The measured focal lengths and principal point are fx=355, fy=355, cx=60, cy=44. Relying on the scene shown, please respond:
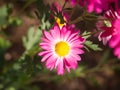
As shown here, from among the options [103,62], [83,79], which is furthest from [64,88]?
[103,62]

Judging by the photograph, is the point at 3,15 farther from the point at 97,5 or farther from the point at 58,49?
the point at 97,5

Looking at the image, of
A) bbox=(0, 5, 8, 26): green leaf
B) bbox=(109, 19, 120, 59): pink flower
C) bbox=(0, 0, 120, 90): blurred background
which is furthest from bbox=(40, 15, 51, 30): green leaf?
bbox=(0, 5, 8, 26): green leaf

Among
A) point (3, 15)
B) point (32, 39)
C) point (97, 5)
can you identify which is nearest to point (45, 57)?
point (97, 5)

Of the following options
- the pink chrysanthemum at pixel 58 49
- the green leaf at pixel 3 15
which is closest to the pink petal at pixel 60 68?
the pink chrysanthemum at pixel 58 49

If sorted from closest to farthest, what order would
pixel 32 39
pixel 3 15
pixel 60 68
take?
1. pixel 60 68
2. pixel 32 39
3. pixel 3 15

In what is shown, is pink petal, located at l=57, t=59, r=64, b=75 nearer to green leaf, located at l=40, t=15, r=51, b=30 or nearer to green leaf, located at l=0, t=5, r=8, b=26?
green leaf, located at l=40, t=15, r=51, b=30

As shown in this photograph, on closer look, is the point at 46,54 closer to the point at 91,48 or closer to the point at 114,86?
the point at 91,48

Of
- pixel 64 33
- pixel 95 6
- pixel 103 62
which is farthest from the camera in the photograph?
pixel 103 62
